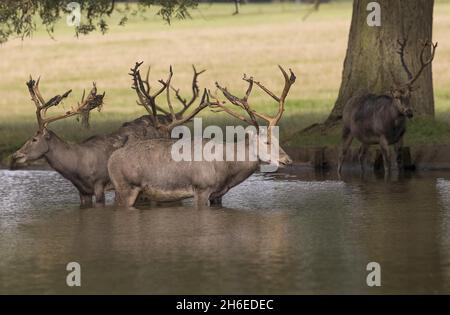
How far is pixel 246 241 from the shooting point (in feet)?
51.5

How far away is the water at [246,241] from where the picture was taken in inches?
521

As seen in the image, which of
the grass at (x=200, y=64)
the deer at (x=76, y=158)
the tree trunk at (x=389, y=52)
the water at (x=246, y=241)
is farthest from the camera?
the grass at (x=200, y=64)

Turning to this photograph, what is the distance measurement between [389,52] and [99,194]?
917 centimetres

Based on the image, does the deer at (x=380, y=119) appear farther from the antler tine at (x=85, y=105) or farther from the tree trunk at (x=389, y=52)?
the antler tine at (x=85, y=105)

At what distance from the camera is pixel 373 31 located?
26672 millimetres

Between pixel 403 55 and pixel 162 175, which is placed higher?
pixel 403 55

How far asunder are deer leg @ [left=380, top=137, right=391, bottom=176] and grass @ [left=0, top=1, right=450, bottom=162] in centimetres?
165

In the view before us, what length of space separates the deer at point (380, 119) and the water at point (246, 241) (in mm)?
1767

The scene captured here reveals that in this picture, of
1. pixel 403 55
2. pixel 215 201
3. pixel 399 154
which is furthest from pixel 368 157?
pixel 215 201

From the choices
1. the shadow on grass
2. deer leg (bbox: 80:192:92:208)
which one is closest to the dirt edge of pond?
the shadow on grass

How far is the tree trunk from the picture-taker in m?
26.3

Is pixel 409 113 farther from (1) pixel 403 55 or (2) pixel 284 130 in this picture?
(2) pixel 284 130

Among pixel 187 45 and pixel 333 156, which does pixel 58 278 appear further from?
pixel 187 45

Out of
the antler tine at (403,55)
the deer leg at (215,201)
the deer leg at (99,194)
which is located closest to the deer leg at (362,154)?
the antler tine at (403,55)
